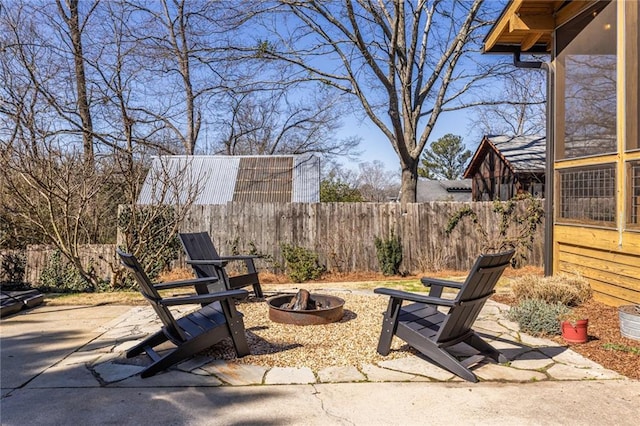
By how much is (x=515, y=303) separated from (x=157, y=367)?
173 inches

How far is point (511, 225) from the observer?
9711 mm

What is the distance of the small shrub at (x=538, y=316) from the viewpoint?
14.4 feet

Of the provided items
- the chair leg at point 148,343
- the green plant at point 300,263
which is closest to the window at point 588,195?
the green plant at point 300,263

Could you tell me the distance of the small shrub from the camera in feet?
14.4

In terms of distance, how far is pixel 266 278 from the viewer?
9234 millimetres

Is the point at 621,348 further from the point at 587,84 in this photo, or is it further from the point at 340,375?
the point at 587,84

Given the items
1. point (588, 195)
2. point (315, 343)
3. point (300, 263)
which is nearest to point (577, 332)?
point (315, 343)

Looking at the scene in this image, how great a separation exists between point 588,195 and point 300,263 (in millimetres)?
5346

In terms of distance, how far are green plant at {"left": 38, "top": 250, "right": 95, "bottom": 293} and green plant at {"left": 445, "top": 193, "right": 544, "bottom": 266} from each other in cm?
754

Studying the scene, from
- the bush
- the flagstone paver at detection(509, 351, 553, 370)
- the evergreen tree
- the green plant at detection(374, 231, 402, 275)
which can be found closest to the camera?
the flagstone paver at detection(509, 351, 553, 370)

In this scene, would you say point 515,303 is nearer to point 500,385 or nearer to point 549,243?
point 549,243

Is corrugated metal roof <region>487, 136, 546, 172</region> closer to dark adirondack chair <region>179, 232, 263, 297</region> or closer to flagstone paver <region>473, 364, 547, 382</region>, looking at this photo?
dark adirondack chair <region>179, 232, 263, 297</region>

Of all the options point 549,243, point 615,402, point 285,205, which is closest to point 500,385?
point 615,402

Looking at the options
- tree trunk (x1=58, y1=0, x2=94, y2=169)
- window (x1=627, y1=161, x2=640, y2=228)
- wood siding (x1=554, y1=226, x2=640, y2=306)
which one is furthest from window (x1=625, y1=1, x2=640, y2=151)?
tree trunk (x1=58, y1=0, x2=94, y2=169)
